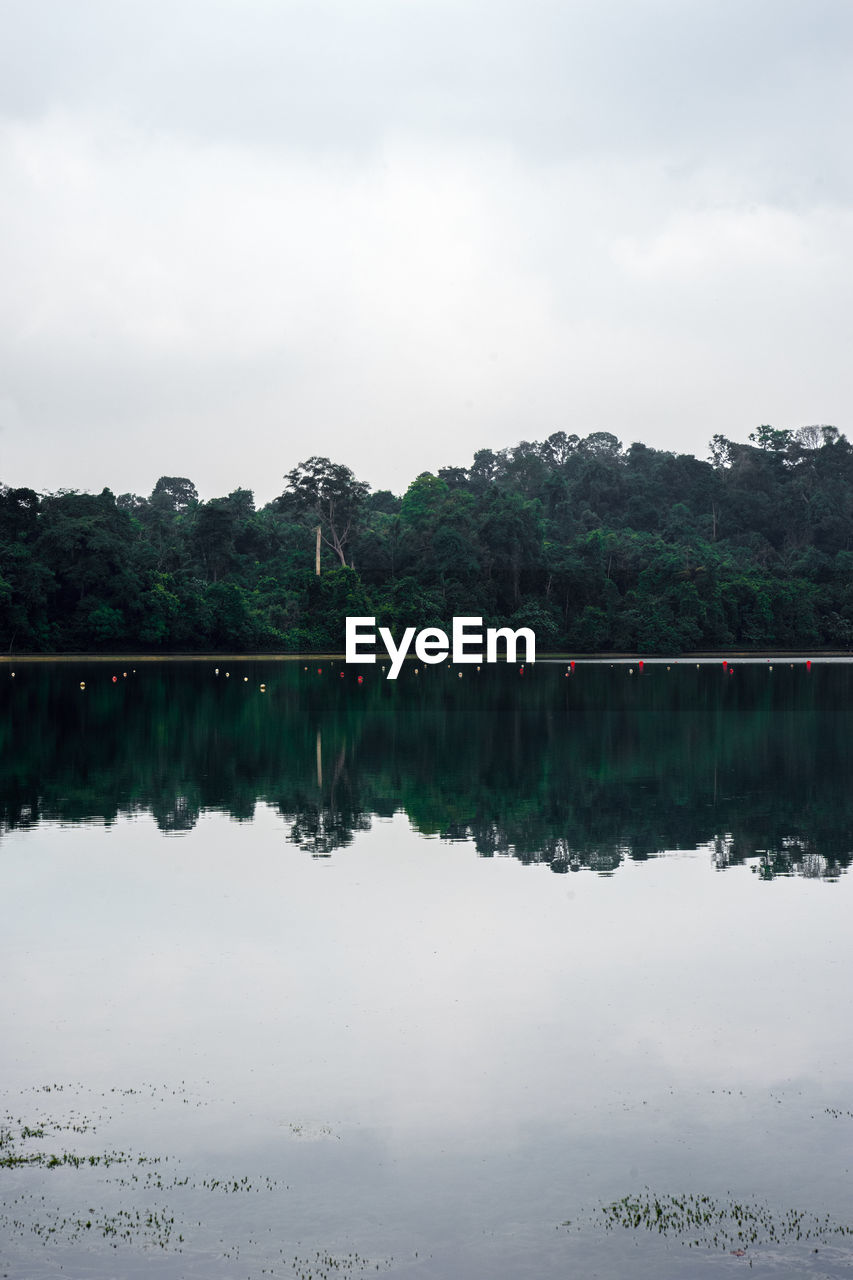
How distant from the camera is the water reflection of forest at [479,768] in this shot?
24.8 m

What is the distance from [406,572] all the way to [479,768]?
4249 inches

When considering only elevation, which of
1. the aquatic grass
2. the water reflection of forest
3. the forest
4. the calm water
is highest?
the forest

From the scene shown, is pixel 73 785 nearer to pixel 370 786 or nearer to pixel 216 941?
pixel 370 786

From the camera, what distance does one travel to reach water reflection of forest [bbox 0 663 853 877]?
2480 cm

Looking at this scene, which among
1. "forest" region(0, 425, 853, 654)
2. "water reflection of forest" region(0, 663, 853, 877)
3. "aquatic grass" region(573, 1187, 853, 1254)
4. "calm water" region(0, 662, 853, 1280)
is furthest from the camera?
"forest" region(0, 425, 853, 654)

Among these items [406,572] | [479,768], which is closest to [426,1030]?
[479,768]

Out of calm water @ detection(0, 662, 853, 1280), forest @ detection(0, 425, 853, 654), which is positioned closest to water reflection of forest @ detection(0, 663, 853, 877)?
calm water @ detection(0, 662, 853, 1280)

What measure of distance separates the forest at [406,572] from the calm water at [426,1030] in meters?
86.1

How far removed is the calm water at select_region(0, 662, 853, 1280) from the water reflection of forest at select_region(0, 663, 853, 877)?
234 mm

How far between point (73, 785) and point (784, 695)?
4483cm


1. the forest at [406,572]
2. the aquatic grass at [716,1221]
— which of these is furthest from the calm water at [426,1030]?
the forest at [406,572]

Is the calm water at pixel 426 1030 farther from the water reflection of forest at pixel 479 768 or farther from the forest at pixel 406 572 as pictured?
the forest at pixel 406 572

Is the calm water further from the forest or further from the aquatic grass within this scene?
the forest

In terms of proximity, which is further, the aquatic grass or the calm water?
the calm water
